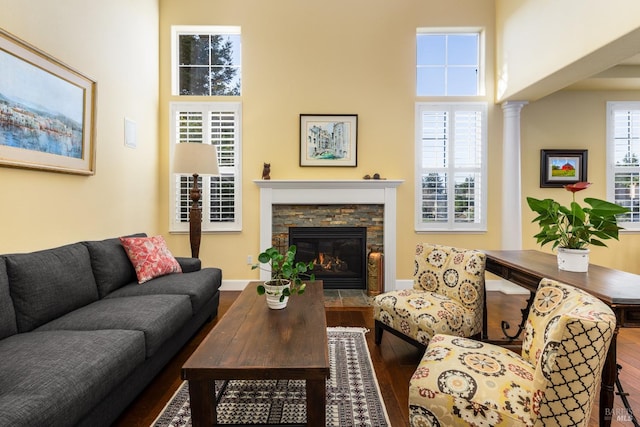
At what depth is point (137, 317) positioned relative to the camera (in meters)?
2.02

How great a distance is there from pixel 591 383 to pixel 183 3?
5.34 m

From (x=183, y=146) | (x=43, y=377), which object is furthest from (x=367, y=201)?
(x=43, y=377)

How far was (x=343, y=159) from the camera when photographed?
14.2 feet

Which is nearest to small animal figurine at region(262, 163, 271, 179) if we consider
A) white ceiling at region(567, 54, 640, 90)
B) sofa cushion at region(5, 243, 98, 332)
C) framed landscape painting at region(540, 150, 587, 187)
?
sofa cushion at region(5, 243, 98, 332)

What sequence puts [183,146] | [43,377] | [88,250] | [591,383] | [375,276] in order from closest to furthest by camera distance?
1. [591,383]
2. [43,377]
3. [88,250]
4. [183,146]
5. [375,276]

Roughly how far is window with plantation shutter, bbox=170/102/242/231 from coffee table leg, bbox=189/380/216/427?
9.81 feet

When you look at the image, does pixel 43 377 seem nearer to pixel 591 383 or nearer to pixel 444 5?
pixel 591 383

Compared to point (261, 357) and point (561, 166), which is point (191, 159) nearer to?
point (261, 357)

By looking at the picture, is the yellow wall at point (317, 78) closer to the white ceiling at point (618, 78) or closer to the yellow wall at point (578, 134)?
the yellow wall at point (578, 134)

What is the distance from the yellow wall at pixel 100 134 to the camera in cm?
229

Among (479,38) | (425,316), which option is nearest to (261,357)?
(425,316)

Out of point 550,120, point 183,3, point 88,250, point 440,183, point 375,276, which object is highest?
point 183,3

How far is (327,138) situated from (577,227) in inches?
116

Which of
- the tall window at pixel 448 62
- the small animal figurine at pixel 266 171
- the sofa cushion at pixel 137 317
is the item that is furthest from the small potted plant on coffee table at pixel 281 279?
the tall window at pixel 448 62
